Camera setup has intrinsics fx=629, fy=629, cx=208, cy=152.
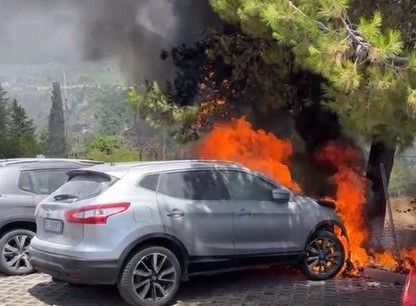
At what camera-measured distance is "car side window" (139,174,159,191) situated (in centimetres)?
686

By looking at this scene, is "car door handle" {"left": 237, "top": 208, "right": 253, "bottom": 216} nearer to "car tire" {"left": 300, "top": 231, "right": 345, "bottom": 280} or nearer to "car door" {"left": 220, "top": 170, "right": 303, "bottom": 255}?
"car door" {"left": 220, "top": 170, "right": 303, "bottom": 255}

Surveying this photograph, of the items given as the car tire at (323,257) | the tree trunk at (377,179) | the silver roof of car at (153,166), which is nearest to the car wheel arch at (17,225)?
the silver roof of car at (153,166)

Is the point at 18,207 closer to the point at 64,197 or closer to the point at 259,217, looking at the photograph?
the point at 64,197

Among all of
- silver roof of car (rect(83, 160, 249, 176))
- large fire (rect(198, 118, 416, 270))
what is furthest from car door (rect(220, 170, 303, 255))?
large fire (rect(198, 118, 416, 270))

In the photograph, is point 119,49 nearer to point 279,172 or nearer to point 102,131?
point 279,172

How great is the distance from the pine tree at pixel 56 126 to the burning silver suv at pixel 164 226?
884 inches

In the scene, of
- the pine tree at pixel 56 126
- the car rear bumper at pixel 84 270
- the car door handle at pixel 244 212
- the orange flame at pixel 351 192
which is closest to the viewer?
the car rear bumper at pixel 84 270

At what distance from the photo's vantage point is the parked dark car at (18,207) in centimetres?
831

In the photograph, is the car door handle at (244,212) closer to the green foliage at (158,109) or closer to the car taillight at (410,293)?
the car taillight at (410,293)

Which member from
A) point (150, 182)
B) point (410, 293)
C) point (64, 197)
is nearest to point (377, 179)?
point (150, 182)

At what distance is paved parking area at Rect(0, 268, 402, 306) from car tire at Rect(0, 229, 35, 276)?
0.15 m

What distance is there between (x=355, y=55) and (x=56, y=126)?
31.4 meters

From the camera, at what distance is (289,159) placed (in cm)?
1206

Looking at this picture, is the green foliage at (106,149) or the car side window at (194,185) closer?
the car side window at (194,185)
